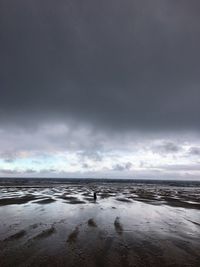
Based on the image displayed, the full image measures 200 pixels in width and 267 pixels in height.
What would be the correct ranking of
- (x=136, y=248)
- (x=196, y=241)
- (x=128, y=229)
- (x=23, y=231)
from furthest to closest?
(x=128, y=229)
(x=23, y=231)
(x=196, y=241)
(x=136, y=248)

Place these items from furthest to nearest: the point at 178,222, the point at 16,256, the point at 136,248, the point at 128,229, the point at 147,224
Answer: the point at 178,222 → the point at 147,224 → the point at 128,229 → the point at 136,248 → the point at 16,256

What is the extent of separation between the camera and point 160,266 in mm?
9375

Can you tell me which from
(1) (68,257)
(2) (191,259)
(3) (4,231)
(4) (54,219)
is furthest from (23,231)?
(2) (191,259)

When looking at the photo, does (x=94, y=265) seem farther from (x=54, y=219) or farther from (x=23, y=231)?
(x=54, y=219)

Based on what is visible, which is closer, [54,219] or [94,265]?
[94,265]

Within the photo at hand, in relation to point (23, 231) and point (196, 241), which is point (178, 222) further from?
point (23, 231)

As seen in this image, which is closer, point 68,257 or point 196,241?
point 68,257

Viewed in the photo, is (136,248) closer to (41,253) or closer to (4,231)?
(41,253)

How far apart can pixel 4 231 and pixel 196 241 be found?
12.7 m

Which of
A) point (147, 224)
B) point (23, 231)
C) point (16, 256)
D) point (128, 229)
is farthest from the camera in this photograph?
point (147, 224)

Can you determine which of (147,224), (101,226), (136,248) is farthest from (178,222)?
(136,248)

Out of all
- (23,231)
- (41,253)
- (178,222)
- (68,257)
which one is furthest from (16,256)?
(178,222)

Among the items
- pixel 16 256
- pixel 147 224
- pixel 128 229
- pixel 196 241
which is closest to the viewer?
pixel 16 256

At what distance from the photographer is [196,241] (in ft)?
44.2
